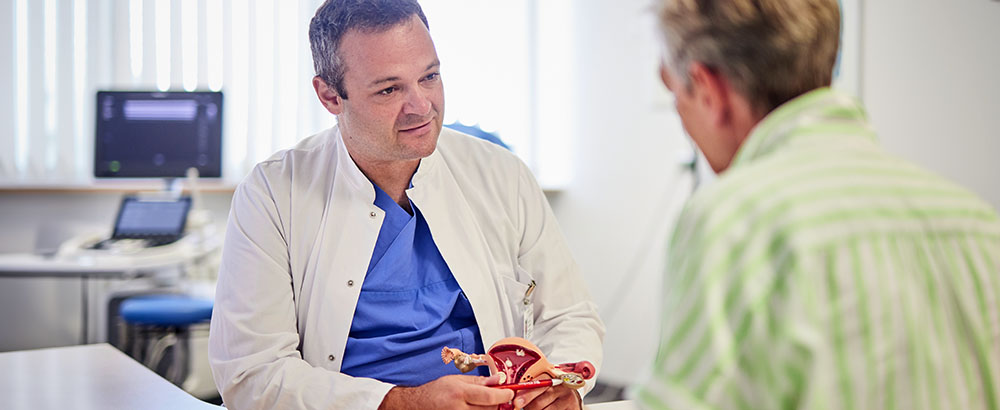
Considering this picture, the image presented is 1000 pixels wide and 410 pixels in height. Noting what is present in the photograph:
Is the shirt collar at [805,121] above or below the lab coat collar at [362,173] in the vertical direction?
above

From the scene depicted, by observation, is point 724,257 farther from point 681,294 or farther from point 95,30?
point 95,30

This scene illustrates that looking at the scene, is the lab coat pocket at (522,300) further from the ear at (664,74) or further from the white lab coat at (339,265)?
the ear at (664,74)

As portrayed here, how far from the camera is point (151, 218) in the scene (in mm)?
3641

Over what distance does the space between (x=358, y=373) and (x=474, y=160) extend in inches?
19.6

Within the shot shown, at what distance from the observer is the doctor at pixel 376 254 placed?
4.52 feet

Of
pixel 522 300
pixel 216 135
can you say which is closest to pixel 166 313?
pixel 216 135

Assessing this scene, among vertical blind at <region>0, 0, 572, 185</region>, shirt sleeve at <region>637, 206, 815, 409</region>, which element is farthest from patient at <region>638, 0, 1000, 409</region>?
vertical blind at <region>0, 0, 572, 185</region>

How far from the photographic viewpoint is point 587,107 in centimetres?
442

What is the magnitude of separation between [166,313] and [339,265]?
83.8 inches

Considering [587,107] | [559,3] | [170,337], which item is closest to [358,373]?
[170,337]

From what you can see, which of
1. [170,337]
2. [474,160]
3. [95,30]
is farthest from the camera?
[95,30]

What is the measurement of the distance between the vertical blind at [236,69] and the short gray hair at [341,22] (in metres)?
2.73

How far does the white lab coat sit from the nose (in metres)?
0.13

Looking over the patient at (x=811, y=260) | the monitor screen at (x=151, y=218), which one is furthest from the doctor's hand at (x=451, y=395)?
the monitor screen at (x=151, y=218)
